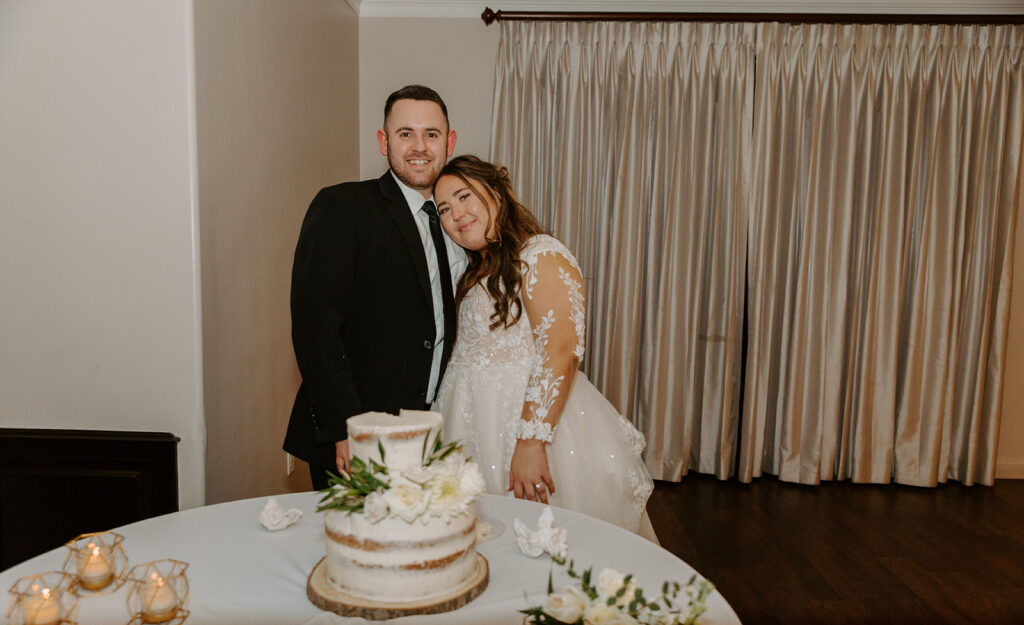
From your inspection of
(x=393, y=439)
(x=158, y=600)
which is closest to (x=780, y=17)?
(x=393, y=439)

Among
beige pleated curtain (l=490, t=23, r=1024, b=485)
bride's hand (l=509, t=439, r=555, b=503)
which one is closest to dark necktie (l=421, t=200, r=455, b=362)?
bride's hand (l=509, t=439, r=555, b=503)

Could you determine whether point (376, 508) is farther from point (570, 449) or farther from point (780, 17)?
point (780, 17)

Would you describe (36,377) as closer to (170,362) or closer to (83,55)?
(170,362)

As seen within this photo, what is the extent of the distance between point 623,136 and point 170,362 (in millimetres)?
2720

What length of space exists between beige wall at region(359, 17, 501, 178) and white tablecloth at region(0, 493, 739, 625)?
2.99 metres

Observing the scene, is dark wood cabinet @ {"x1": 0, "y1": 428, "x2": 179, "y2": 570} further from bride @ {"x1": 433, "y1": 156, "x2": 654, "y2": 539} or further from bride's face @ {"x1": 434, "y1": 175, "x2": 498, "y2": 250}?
bride's face @ {"x1": 434, "y1": 175, "x2": 498, "y2": 250}

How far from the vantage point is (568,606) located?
713mm

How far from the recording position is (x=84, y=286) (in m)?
1.90

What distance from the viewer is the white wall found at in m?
1.83

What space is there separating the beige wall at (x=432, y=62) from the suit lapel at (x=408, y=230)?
2.08 meters

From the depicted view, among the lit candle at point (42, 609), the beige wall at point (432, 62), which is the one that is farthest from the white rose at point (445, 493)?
the beige wall at point (432, 62)

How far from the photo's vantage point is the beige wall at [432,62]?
395 centimetres

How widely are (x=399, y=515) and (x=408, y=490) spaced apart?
1.4 inches

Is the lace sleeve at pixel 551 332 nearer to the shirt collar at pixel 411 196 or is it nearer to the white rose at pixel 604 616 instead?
the shirt collar at pixel 411 196
